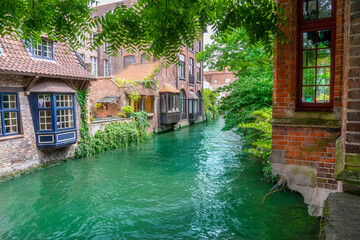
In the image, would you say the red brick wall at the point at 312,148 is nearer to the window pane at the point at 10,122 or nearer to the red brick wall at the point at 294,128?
the red brick wall at the point at 294,128

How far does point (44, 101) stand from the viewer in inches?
432

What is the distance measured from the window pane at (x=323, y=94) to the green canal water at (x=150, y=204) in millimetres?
2876

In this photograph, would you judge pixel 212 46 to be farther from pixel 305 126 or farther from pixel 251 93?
pixel 305 126

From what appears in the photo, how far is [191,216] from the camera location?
21.0ft

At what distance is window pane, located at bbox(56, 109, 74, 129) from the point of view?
11.3m

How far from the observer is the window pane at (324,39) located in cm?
416

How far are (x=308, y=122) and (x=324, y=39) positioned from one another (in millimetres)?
1439

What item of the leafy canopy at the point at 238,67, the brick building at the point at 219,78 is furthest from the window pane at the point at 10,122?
the brick building at the point at 219,78

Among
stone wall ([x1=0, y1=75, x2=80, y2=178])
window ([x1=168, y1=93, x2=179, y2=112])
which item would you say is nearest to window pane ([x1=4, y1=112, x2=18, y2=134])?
stone wall ([x1=0, y1=75, x2=80, y2=178])

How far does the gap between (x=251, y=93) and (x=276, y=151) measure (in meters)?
5.10

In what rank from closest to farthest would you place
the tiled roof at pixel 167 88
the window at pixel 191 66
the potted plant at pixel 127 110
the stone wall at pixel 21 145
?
1. the stone wall at pixel 21 145
2. the potted plant at pixel 127 110
3. the tiled roof at pixel 167 88
4. the window at pixel 191 66

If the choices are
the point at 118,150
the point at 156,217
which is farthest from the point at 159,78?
the point at 156,217

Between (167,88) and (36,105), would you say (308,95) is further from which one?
(167,88)

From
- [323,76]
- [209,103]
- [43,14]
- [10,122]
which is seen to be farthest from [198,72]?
[43,14]
